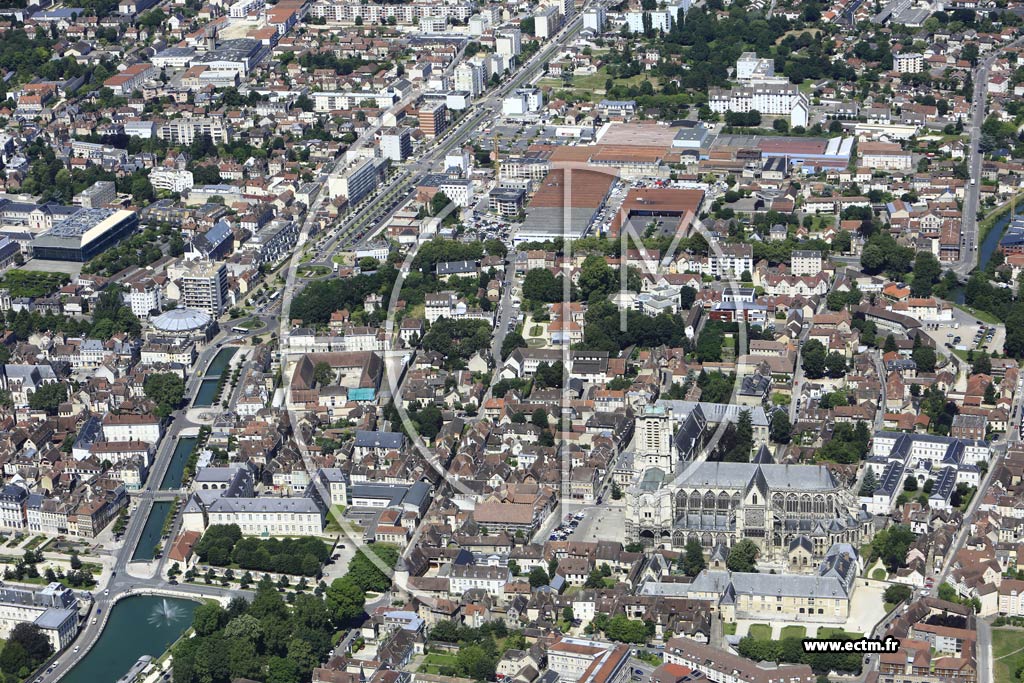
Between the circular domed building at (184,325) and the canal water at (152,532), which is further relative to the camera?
the circular domed building at (184,325)

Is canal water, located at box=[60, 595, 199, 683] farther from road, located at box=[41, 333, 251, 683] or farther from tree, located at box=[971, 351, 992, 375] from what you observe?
tree, located at box=[971, 351, 992, 375]

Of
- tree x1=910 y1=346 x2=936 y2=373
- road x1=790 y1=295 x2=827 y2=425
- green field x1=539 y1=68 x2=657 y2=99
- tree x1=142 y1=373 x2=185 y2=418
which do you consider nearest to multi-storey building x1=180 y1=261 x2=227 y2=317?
tree x1=142 y1=373 x2=185 y2=418

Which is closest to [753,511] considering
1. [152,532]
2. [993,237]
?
[152,532]

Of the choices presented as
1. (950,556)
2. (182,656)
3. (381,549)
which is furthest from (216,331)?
(950,556)

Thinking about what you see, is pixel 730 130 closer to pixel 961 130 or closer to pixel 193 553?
pixel 961 130

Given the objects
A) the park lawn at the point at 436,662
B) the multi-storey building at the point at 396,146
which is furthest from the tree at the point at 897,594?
the multi-storey building at the point at 396,146

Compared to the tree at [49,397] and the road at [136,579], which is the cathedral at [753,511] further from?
the tree at [49,397]
